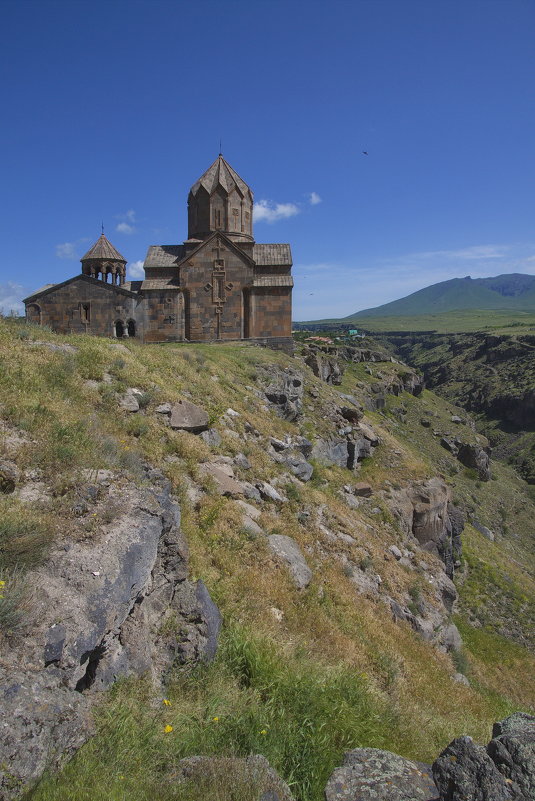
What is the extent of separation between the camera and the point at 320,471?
520 inches

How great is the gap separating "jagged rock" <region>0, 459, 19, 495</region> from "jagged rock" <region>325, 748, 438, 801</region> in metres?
3.75

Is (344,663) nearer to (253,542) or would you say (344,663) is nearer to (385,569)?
(253,542)

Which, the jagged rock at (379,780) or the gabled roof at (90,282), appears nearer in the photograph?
the jagged rock at (379,780)

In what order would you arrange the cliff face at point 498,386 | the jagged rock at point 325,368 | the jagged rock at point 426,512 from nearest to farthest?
1. the jagged rock at point 426,512
2. the jagged rock at point 325,368
3. the cliff face at point 498,386

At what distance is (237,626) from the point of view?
519 cm

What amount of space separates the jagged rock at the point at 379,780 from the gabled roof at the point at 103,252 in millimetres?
22108

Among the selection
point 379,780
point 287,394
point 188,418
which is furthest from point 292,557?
point 287,394

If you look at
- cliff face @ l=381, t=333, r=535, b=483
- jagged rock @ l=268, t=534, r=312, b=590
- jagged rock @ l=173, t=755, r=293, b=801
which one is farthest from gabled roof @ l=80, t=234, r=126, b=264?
cliff face @ l=381, t=333, r=535, b=483

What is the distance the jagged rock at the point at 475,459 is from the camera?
1658 inches

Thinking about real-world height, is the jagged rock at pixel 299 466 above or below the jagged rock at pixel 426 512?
above

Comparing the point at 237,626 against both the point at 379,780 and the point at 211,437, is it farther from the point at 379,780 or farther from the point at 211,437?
the point at 211,437

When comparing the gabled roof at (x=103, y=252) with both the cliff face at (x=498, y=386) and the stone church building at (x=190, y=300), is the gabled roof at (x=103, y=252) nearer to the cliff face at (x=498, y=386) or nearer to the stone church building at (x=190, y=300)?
the stone church building at (x=190, y=300)

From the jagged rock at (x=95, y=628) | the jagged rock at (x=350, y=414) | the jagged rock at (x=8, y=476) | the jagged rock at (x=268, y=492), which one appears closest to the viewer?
the jagged rock at (x=95, y=628)

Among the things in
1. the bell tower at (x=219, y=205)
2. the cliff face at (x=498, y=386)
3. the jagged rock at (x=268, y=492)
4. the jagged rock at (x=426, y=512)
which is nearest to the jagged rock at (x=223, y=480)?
the jagged rock at (x=268, y=492)
